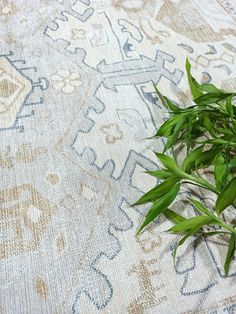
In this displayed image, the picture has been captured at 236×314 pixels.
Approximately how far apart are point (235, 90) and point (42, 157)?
548 mm

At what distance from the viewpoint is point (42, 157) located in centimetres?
77

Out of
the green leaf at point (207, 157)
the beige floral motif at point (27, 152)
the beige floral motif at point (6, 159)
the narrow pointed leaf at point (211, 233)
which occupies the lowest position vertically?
the beige floral motif at point (6, 159)

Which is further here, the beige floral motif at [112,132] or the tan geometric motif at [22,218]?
the beige floral motif at [112,132]

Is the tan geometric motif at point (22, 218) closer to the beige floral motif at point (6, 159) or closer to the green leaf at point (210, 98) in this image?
the beige floral motif at point (6, 159)

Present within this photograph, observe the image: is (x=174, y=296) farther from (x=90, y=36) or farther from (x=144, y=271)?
(x=90, y=36)

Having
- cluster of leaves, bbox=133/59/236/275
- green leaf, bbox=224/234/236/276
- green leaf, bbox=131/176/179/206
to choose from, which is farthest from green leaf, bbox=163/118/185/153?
green leaf, bbox=224/234/236/276

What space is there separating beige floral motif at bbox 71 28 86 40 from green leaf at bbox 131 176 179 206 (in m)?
0.63

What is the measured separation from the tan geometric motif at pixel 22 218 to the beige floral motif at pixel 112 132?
0.21m

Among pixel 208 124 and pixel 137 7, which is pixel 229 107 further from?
pixel 137 7

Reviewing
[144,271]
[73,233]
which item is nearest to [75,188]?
[73,233]

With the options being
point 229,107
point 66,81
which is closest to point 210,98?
→ point 229,107

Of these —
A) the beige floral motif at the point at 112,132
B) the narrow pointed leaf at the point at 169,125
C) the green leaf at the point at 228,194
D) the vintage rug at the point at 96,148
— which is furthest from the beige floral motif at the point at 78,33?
the green leaf at the point at 228,194

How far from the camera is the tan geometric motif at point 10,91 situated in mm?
844

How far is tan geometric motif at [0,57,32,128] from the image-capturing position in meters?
0.84
